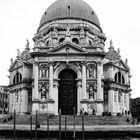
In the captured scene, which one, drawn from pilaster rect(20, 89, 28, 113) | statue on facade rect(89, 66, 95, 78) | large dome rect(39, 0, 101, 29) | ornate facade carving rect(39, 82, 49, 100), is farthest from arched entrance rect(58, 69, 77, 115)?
large dome rect(39, 0, 101, 29)

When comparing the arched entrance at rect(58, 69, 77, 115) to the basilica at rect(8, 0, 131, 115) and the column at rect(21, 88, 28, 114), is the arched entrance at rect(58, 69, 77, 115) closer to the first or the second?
the basilica at rect(8, 0, 131, 115)

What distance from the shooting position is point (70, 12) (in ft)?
186

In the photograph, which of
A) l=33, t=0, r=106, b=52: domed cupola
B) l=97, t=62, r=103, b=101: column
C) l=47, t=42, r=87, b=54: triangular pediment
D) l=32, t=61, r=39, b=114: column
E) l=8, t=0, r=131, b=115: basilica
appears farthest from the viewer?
l=33, t=0, r=106, b=52: domed cupola

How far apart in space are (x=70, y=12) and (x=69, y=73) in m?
13.7

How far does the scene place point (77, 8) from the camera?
57.6 meters

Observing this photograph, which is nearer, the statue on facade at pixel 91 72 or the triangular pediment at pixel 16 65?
the statue on facade at pixel 91 72

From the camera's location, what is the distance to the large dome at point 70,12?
5662 centimetres

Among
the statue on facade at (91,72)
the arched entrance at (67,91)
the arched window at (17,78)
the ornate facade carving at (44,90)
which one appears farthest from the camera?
the arched window at (17,78)

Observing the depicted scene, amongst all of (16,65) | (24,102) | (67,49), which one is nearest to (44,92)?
(24,102)

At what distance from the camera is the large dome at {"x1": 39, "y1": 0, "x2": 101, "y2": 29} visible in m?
56.6

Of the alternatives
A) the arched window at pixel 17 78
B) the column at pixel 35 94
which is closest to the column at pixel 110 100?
the column at pixel 35 94

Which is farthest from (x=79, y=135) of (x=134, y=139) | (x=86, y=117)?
(x=86, y=117)

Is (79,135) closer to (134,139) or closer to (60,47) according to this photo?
(134,139)

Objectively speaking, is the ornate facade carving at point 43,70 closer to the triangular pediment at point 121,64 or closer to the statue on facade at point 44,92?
the statue on facade at point 44,92
